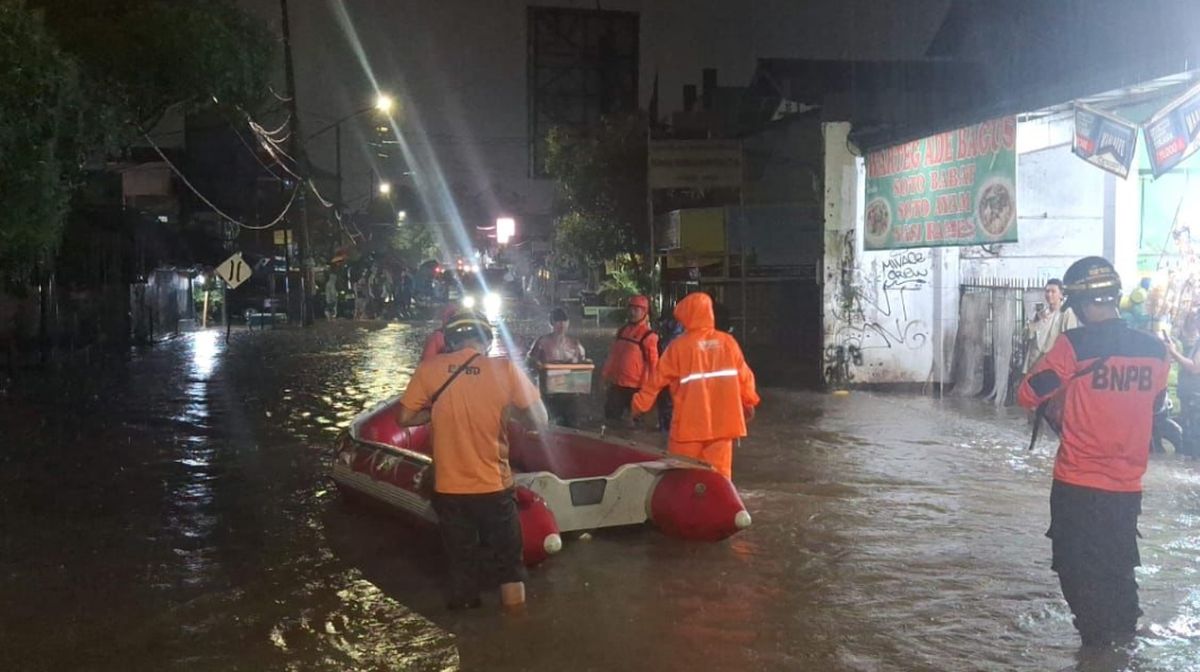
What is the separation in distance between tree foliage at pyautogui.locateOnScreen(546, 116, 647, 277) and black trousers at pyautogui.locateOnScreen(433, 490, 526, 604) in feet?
96.1

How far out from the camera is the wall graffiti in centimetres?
1738

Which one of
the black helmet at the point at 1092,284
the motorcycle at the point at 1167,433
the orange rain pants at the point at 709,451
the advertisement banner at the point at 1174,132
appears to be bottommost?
the motorcycle at the point at 1167,433

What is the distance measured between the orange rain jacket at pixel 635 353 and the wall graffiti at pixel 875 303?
5.92 m

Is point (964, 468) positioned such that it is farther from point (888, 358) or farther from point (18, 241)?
point (18, 241)

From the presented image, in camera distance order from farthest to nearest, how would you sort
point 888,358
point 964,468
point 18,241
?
point 888,358, point 18,241, point 964,468

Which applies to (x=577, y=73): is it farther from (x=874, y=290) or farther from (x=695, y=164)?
(x=874, y=290)

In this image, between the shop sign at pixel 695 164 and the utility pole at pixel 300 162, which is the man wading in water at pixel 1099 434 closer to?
the shop sign at pixel 695 164

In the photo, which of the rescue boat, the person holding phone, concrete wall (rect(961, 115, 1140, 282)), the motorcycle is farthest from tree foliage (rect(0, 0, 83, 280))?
the motorcycle

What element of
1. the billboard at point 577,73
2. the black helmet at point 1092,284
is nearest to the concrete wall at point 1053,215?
the black helmet at point 1092,284

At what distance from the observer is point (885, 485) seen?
10.2m

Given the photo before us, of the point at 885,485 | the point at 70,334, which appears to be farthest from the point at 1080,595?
the point at 70,334

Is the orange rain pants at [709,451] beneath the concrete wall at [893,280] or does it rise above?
beneath

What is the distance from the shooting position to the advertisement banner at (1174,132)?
10.5 meters

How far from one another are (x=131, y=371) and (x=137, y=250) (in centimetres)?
719
